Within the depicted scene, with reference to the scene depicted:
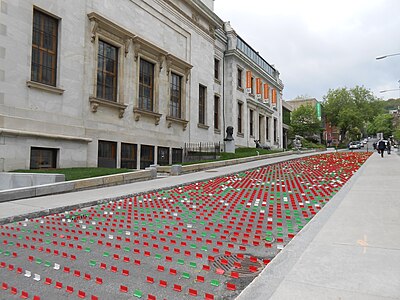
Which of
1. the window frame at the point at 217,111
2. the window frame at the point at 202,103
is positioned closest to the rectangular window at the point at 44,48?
the window frame at the point at 202,103

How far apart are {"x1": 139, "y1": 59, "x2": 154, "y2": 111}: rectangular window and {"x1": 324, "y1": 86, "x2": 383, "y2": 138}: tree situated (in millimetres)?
60042

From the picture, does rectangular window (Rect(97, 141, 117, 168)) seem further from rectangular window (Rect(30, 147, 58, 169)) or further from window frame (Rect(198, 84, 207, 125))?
window frame (Rect(198, 84, 207, 125))

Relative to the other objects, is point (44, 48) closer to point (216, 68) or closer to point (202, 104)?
point (202, 104)

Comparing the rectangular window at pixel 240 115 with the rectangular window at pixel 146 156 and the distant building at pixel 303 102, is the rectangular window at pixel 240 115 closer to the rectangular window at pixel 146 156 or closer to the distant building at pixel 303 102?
the rectangular window at pixel 146 156

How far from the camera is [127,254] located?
468 centimetres

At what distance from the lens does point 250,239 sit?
17.4 ft

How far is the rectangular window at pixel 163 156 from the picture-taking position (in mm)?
22422

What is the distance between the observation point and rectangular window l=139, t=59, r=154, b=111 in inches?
842

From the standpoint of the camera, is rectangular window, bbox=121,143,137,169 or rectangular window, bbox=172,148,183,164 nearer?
rectangular window, bbox=121,143,137,169

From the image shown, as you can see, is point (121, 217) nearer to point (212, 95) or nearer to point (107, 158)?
point (107, 158)

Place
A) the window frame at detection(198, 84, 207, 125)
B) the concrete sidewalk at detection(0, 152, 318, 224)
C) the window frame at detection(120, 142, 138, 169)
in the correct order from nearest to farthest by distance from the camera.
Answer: the concrete sidewalk at detection(0, 152, 318, 224), the window frame at detection(120, 142, 138, 169), the window frame at detection(198, 84, 207, 125)

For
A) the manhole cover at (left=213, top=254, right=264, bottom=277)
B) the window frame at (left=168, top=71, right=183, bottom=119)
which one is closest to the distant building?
the window frame at (left=168, top=71, right=183, bottom=119)

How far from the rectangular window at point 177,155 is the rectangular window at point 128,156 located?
13.9ft

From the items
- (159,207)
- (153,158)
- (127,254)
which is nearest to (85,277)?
(127,254)
